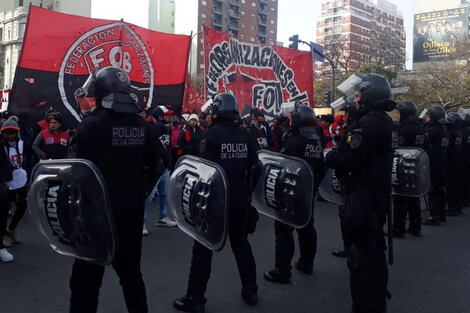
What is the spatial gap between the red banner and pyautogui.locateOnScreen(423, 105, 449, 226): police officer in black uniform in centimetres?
450

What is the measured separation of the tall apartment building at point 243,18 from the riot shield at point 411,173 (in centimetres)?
7009

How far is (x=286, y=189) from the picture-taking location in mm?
4457

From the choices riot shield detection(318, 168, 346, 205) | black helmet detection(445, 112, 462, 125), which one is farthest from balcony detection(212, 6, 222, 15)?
riot shield detection(318, 168, 346, 205)

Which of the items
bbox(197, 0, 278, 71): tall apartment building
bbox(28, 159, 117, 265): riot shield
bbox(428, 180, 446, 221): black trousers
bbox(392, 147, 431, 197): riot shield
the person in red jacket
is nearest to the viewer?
bbox(28, 159, 117, 265): riot shield

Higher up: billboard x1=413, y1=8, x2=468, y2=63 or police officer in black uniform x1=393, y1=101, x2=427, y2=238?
billboard x1=413, y1=8, x2=468, y2=63

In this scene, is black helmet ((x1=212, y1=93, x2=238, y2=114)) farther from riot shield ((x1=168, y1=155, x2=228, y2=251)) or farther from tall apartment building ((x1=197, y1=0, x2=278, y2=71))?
tall apartment building ((x1=197, y1=0, x2=278, y2=71))

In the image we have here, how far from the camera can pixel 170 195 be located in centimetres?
381

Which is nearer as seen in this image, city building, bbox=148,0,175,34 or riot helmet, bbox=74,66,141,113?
riot helmet, bbox=74,66,141,113

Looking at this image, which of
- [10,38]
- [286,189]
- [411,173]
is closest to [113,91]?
[286,189]

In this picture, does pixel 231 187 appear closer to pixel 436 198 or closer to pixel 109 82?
pixel 109 82

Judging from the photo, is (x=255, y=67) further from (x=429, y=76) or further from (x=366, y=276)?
(x=429, y=76)

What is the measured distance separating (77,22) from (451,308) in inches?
285

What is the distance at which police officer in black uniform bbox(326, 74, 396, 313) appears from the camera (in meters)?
3.70

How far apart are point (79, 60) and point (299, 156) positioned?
17.4 feet
